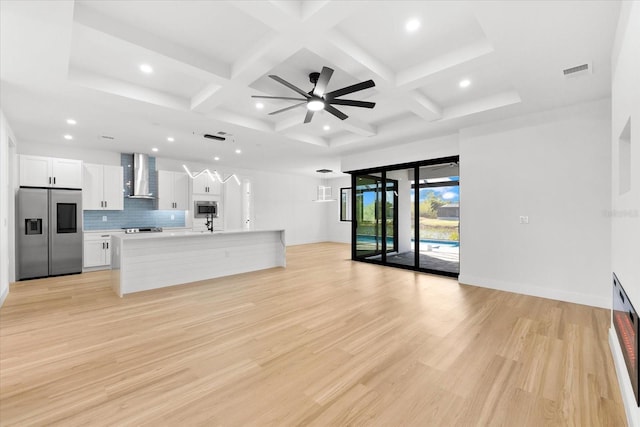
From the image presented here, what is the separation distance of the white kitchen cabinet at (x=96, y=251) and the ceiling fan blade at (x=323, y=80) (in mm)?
6098

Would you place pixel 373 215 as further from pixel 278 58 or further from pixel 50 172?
pixel 50 172

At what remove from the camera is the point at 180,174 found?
24.0 feet

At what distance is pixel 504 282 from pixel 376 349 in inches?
126

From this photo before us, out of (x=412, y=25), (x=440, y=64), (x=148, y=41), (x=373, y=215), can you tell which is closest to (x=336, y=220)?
(x=373, y=215)

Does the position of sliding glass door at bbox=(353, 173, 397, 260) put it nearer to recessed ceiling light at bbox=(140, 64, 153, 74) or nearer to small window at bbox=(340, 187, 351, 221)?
small window at bbox=(340, 187, 351, 221)

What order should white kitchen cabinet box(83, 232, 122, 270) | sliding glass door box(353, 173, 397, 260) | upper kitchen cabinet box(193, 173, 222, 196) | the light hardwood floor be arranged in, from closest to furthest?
the light hardwood floor
white kitchen cabinet box(83, 232, 122, 270)
sliding glass door box(353, 173, 397, 260)
upper kitchen cabinet box(193, 173, 222, 196)

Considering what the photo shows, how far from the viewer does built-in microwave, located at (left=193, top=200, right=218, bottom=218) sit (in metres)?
7.28

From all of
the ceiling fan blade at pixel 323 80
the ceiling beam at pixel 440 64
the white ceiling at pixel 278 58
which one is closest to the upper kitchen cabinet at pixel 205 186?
the white ceiling at pixel 278 58

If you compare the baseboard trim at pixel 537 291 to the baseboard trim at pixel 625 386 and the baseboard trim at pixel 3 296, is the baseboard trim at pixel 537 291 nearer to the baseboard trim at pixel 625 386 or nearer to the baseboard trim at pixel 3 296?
the baseboard trim at pixel 625 386

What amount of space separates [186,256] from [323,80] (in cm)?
392

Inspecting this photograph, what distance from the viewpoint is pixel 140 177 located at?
6770 mm

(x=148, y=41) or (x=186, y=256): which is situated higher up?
(x=148, y=41)

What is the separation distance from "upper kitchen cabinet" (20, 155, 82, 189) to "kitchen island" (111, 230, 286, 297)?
2229 millimetres

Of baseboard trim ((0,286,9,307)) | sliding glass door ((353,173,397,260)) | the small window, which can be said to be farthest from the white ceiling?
the small window
